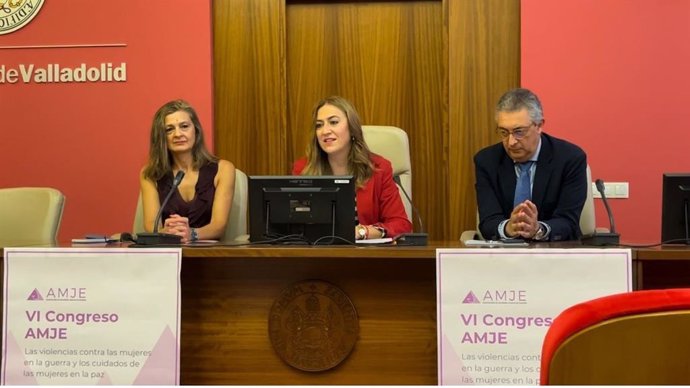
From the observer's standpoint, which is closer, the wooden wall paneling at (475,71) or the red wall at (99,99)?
the wooden wall paneling at (475,71)

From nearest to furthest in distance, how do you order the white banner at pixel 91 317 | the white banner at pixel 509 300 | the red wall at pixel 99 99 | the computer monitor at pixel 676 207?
1. the white banner at pixel 509 300
2. the white banner at pixel 91 317
3. the computer monitor at pixel 676 207
4. the red wall at pixel 99 99

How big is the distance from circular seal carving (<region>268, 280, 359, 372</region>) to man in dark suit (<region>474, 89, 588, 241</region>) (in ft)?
2.77

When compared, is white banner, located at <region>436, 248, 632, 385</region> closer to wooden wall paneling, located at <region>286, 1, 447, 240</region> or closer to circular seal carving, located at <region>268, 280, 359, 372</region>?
circular seal carving, located at <region>268, 280, 359, 372</region>

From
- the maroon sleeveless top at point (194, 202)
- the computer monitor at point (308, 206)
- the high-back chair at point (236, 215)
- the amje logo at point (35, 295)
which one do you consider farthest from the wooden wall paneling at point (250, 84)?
the amje logo at point (35, 295)

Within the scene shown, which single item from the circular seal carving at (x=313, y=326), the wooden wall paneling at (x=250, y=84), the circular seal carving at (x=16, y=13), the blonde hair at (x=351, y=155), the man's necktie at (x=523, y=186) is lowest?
the circular seal carving at (x=313, y=326)

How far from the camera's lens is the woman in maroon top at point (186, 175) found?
3.31m

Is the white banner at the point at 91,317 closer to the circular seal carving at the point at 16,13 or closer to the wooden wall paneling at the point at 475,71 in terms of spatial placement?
the wooden wall paneling at the point at 475,71

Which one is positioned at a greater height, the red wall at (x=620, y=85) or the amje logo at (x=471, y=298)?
the red wall at (x=620, y=85)

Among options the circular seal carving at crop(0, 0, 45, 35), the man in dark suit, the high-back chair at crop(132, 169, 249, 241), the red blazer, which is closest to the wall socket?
the man in dark suit

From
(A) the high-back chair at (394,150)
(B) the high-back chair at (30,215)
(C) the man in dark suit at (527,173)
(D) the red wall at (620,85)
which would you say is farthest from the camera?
(D) the red wall at (620,85)

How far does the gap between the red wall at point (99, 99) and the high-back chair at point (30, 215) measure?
4.10 feet

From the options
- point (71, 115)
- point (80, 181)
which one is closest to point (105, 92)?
point (71, 115)

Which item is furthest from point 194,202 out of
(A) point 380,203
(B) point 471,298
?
(B) point 471,298

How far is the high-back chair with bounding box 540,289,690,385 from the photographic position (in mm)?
724
